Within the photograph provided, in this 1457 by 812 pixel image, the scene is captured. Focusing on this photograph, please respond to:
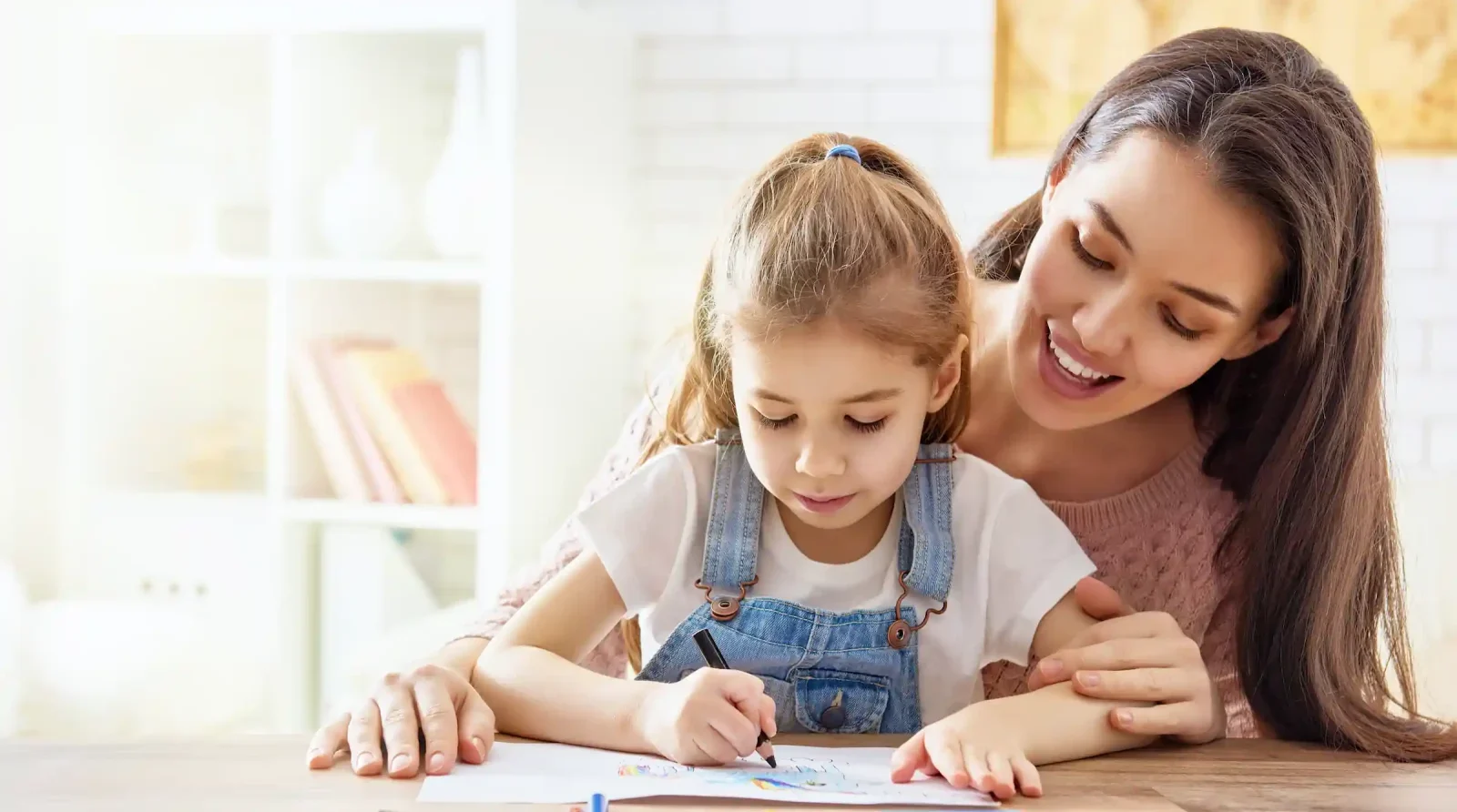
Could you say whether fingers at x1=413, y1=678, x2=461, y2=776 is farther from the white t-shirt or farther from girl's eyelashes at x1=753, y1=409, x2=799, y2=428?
girl's eyelashes at x1=753, y1=409, x2=799, y2=428

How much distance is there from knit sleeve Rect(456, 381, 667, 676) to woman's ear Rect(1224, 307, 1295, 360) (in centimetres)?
60

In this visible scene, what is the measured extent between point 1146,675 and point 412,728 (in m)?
0.59

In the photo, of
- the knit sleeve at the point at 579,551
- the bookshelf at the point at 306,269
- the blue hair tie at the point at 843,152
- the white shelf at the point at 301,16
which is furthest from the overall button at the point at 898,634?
the white shelf at the point at 301,16

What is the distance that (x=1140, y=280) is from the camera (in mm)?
1236

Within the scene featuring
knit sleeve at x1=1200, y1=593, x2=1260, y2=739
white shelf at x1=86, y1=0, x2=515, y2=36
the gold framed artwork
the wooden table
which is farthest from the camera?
the gold framed artwork

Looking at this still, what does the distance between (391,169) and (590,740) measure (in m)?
1.80

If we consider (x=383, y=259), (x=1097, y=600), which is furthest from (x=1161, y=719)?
(x=383, y=259)

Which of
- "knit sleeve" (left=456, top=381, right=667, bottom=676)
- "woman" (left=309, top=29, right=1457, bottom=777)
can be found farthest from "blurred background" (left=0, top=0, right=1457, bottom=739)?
"woman" (left=309, top=29, right=1457, bottom=777)

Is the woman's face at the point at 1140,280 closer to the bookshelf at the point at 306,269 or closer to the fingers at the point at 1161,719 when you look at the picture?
the fingers at the point at 1161,719

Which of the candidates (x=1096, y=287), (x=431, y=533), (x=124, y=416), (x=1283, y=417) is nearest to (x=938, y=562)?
(x=1096, y=287)

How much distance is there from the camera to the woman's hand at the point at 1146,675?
1099 millimetres

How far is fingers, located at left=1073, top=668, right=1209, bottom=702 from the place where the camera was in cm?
110

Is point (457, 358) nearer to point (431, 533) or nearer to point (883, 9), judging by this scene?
point (431, 533)

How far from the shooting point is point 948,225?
4.01 feet
